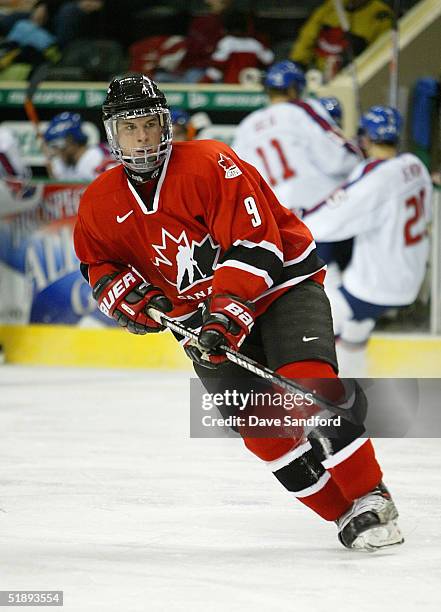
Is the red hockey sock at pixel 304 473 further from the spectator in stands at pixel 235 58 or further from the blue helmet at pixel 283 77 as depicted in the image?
the spectator in stands at pixel 235 58

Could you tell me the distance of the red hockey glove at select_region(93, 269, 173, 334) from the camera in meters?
3.10

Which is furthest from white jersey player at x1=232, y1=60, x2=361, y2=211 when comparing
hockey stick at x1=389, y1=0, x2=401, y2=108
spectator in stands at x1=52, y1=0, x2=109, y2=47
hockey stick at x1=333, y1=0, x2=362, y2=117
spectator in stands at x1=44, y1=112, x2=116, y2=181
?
spectator in stands at x1=52, y1=0, x2=109, y2=47

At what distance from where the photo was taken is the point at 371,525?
291 centimetres

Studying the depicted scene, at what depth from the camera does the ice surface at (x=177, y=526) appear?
2.48 meters

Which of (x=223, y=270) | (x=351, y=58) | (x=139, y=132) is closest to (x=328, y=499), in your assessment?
(x=223, y=270)

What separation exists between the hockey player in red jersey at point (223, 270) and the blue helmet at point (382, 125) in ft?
10.3

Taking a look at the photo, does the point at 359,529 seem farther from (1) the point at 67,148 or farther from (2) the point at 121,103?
(1) the point at 67,148

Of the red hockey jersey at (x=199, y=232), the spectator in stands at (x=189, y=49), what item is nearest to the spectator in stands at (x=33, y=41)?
the spectator in stands at (x=189, y=49)

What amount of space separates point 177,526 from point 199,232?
693 millimetres

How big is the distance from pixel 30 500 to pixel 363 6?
578cm

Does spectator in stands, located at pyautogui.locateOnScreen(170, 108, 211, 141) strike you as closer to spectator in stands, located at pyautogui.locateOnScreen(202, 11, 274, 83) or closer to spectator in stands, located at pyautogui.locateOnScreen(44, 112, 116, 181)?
spectator in stands, located at pyautogui.locateOnScreen(44, 112, 116, 181)

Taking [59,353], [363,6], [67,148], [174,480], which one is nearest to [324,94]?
[363,6]

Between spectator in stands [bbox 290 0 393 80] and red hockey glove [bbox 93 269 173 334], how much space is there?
18.4 feet

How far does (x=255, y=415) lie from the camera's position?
10.2 feet
